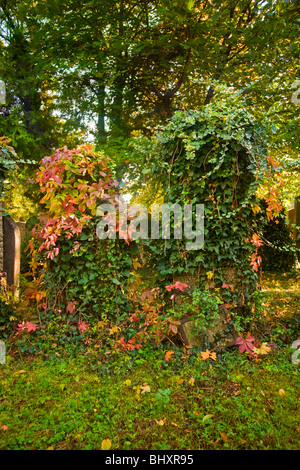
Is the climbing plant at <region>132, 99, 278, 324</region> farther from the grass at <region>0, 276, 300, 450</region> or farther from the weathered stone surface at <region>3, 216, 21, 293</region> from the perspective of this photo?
the weathered stone surface at <region>3, 216, 21, 293</region>

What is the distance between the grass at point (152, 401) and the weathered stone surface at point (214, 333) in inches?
5.3

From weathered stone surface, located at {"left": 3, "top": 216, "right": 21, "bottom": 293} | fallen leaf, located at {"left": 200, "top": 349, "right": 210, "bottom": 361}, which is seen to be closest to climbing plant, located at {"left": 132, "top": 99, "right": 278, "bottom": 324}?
fallen leaf, located at {"left": 200, "top": 349, "right": 210, "bottom": 361}

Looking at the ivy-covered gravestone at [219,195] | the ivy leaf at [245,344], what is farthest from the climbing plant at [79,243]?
the ivy leaf at [245,344]

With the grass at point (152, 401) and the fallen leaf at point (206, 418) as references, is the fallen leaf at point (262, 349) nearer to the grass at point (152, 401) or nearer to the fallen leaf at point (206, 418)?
the grass at point (152, 401)

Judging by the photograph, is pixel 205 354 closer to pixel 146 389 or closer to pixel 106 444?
pixel 146 389

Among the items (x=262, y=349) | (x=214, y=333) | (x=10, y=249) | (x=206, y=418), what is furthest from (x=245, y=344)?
(x=10, y=249)

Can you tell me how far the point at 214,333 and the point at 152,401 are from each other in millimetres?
1069

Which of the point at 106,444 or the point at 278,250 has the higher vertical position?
the point at 278,250

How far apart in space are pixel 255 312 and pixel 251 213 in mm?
1165

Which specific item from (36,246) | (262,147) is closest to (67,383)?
(36,246)

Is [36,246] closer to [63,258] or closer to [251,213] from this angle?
[63,258]

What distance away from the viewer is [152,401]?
2.59 meters

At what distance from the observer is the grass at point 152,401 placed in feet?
7.15

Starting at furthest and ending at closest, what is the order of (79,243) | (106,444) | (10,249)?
(10,249) < (79,243) < (106,444)
